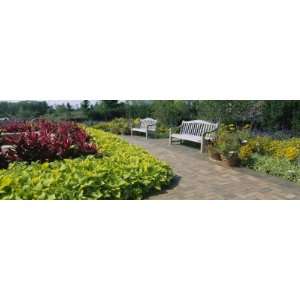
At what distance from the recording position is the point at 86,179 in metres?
3.51

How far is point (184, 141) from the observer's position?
7266mm

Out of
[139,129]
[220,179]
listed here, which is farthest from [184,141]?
[220,179]

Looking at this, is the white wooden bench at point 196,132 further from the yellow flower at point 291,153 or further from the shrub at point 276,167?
the yellow flower at point 291,153

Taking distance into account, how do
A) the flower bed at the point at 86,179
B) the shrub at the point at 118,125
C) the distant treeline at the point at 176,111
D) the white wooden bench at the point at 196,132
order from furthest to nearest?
the shrub at the point at 118,125, the white wooden bench at the point at 196,132, the distant treeline at the point at 176,111, the flower bed at the point at 86,179

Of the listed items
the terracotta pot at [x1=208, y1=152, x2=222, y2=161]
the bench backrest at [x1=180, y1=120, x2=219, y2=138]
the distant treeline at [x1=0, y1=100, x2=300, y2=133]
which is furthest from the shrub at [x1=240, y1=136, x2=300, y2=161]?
the bench backrest at [x1=180, y1=120, x2=219, y2=138]

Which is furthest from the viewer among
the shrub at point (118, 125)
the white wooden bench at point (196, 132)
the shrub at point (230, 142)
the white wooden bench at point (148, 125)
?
the white wooden bench at point (148, 125)

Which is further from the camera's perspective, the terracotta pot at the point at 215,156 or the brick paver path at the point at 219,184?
the terracotta pot at the point at 215,156

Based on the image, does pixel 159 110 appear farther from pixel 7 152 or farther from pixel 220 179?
pixel 7 152

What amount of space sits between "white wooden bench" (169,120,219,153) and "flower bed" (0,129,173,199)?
2.25 m

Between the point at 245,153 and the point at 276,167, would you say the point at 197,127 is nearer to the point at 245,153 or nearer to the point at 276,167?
the point at 245,153

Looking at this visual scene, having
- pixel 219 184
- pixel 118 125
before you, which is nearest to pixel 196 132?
pixel 118 125

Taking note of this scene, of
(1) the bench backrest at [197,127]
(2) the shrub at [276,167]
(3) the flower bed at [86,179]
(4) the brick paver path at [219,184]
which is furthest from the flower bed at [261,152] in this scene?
(3) the flower bed at [86,179]

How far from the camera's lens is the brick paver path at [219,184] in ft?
12.6

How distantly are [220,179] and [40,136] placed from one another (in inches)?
118
